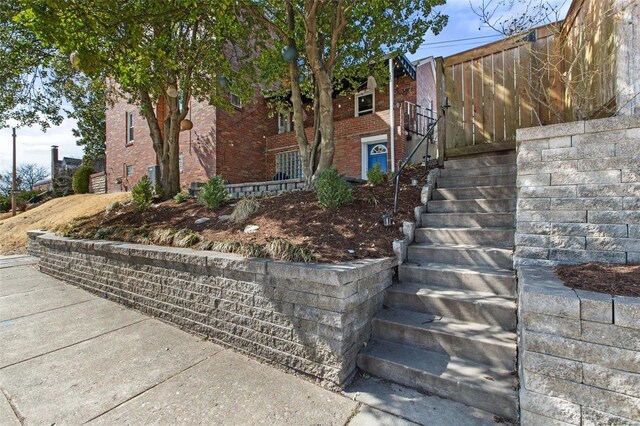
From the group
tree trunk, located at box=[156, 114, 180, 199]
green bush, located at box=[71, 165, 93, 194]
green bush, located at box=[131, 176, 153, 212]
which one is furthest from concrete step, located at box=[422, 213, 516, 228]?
green bush, located at box=[71, 165, 93, 194]

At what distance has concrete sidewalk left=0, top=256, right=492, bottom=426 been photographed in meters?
2.14

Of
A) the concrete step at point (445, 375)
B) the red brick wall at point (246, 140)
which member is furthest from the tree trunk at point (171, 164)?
the concrete step at point (445, 375)

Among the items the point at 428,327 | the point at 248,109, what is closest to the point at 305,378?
the point at 428,327

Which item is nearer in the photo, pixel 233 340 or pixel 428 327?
pixel 428 327

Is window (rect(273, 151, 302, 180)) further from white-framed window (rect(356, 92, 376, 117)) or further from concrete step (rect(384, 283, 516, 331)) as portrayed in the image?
concrete step (rect(384, 283, 516, 331))

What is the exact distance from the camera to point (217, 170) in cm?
1155

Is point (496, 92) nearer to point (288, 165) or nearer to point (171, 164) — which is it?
point (171, 164)

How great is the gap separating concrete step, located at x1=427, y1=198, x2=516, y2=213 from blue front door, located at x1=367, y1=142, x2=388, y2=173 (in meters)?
6.97

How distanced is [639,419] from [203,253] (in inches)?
142

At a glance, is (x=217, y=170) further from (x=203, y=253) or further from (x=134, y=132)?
(x=203, y=253)

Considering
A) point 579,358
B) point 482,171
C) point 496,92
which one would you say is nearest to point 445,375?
point 579,358

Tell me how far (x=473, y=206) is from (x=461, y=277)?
1.28 meters

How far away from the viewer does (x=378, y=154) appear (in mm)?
11211

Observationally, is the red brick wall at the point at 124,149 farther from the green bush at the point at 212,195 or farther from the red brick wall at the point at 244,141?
the green bush at the point at 212,195
